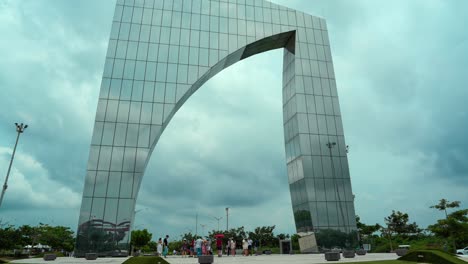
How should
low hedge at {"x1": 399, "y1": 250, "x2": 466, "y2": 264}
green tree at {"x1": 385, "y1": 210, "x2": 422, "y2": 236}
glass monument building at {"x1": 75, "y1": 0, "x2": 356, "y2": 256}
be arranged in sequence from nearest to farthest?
low hedge at {"x1": 399, "y1": 250, "x2": 466, "y2": 264} < glass monument building at {"x1": 75, "y1": 0, "x2": 356, "y2": 256} < green tree at {"x1": 385, "y1": 210, "x2": 422, "y2": 236}

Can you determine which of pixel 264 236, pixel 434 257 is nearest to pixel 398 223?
pixel 264 236

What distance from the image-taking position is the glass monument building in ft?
85.2

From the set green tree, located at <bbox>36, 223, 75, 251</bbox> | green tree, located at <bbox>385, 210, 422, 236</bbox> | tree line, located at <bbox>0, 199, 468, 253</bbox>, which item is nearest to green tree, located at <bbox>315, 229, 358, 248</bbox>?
tree line, located at <bbox>0, 199, 468, 253</bbox>

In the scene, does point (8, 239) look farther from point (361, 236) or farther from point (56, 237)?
point (361, 236)

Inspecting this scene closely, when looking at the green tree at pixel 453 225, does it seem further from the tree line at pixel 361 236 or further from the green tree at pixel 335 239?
the green tree at pixel 335 239

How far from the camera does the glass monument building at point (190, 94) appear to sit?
25969 mm

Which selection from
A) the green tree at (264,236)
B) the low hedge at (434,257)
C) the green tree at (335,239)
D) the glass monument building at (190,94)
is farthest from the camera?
the green tree at (264,236)

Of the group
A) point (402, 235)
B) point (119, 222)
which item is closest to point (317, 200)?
point (119, 222)

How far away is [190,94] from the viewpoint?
32188 mm

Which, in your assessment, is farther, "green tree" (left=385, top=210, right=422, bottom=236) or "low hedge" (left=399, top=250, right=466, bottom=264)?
"green tree" (left=385, top=210, right=422, bottom=236)

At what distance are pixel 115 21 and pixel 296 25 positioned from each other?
19179 mm

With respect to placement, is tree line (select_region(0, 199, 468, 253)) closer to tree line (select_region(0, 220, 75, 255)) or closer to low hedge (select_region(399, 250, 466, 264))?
tree line (select_region(0, 220, 75, 255))

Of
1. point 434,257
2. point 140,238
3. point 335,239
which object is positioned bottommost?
point 434,257

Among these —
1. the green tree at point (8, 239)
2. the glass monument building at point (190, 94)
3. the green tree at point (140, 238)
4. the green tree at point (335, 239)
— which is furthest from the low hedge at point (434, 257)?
the green tree at point (140, 238)
